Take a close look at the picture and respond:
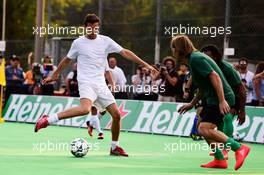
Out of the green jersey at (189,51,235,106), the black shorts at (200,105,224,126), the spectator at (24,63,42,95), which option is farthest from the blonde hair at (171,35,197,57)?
the spectator at (24,63,42,95)

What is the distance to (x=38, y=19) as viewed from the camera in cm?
2902

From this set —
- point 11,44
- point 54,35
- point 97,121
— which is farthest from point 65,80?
point 97,121

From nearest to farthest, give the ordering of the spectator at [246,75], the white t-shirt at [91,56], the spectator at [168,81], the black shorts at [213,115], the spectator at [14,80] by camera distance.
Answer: the black shorts at [213,115] → the white t-shirt at [91,56] → the spectator at [246,75] → the spectator at [168,81] → the spectator at [14,80]

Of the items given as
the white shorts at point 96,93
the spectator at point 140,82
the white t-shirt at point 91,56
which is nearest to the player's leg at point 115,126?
the white shorts at point 96,93

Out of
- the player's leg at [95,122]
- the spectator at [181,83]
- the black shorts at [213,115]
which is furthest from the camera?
the spectator at [181,83]

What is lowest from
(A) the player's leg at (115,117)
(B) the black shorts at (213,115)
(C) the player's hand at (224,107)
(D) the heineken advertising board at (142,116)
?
(D) the heineken advertising board at (142,116)

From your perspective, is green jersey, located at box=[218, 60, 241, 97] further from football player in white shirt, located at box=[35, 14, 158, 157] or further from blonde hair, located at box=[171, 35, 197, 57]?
football player in white shirt, located at box=[35, 14, 158, 157]

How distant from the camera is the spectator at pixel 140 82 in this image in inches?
938

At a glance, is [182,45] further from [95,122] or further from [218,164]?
[95,122]

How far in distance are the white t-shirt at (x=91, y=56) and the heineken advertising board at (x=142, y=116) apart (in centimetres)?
602

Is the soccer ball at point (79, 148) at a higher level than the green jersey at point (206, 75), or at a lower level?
lower

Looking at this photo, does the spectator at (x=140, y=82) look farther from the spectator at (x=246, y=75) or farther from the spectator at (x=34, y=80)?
the spectator at (x=34, y=80)

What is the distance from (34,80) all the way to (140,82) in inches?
199

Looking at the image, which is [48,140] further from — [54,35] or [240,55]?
[54,35]
